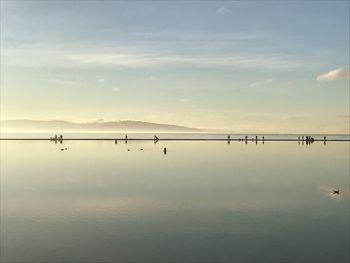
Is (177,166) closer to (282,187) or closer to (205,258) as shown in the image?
(282,187)

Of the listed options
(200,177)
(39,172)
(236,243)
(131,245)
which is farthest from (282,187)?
(39,172)

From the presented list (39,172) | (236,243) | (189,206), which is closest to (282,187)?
(189,206)

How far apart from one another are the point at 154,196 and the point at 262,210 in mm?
10942

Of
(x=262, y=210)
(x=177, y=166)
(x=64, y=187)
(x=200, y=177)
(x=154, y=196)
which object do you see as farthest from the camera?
(x=177, y=166)

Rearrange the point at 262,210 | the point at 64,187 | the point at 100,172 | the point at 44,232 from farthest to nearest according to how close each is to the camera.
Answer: the point at 100,172
the point at 64,187
the point at 262,210
the point at 44,232

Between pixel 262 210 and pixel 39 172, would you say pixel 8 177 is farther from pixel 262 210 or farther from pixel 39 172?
pixel 262 210

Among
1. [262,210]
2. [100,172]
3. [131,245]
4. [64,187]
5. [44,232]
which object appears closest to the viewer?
[131,245]

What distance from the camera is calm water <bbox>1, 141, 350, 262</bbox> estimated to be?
2231 cm

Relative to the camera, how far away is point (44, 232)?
2603 centimetres

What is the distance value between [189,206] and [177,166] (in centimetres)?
3217

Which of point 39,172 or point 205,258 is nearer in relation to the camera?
point 205,258

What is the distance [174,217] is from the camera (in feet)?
99.1

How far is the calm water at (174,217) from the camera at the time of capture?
22.3 metres

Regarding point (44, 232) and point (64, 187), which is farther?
point (64, 187)
